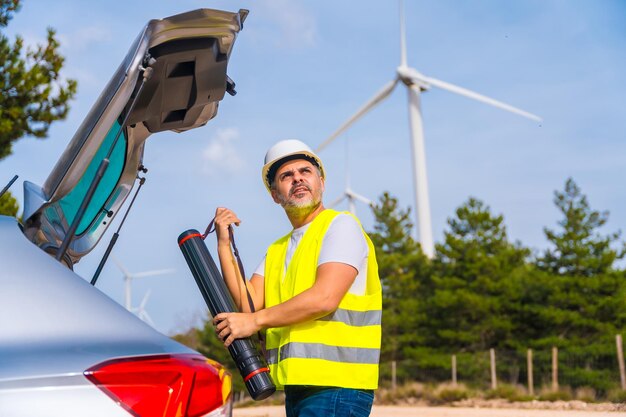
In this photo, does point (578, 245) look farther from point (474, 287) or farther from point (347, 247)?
point (347, 247)

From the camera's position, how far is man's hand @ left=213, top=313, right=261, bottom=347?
2.74 metres

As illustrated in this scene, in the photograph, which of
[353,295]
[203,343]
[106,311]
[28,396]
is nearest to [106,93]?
[106,311]

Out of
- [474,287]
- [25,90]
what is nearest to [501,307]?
[474,287]

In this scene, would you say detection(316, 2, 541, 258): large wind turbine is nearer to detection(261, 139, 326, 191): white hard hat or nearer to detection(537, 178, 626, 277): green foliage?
detection(537, 178, 626, 277): green foliage

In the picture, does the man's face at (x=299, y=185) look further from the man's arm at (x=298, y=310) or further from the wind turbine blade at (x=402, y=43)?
the wind turbine blade at (x=402, y=43)

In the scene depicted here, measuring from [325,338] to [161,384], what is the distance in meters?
1.16

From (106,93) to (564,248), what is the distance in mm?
36760

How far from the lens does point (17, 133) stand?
13414mm

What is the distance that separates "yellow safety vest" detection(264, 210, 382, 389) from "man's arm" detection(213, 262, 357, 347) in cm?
8

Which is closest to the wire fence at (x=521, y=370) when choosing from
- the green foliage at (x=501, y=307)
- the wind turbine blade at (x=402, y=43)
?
the green foliage at (x=501, y=307)

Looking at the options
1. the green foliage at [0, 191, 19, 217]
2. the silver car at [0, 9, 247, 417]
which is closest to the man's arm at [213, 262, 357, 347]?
the silver car at [0, 9, 247, 417]

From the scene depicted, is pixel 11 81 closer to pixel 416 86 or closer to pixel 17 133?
pixel 17 133

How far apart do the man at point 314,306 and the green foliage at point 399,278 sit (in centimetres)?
3780

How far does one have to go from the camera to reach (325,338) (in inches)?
112
